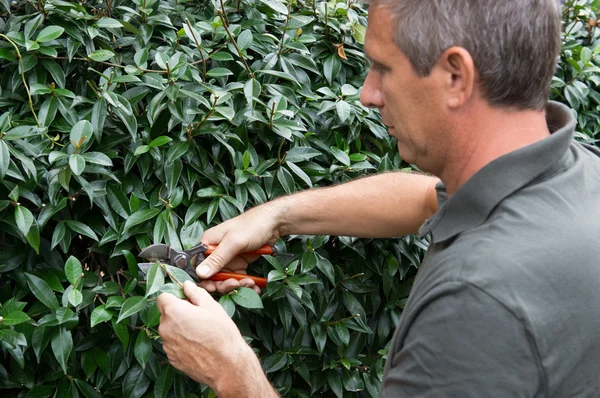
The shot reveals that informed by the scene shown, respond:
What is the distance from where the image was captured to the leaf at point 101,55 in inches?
88.4

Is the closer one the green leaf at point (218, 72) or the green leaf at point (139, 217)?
the green leaf at point (139, 217)

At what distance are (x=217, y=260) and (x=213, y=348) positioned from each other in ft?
1.15

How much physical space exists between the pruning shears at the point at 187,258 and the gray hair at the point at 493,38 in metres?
0.84

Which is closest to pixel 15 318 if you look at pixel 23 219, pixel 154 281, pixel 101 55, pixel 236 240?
pixel 23 219

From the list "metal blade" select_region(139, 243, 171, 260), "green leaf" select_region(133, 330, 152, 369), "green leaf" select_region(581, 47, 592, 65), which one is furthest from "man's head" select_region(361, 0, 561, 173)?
"green leaf" select_region(581, 47, 592, 65)

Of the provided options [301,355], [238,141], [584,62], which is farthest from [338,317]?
[584,62]

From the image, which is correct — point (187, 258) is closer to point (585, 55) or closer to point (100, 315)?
point (100, 315)

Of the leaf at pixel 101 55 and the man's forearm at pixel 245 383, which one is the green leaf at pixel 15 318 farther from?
the leaf at pixel 101 55

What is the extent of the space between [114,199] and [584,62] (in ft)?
7.12

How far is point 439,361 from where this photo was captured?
5.11 feet

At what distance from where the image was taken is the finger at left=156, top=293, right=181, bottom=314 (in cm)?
196

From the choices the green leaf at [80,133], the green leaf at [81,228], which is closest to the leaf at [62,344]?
the green leaf at [81,228]

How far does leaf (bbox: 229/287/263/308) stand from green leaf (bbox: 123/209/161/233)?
1.01 feet

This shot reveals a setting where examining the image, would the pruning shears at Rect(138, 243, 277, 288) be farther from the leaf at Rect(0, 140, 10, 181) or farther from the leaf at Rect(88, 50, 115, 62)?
the leaf at Rect(88, 50, 115, 62)
